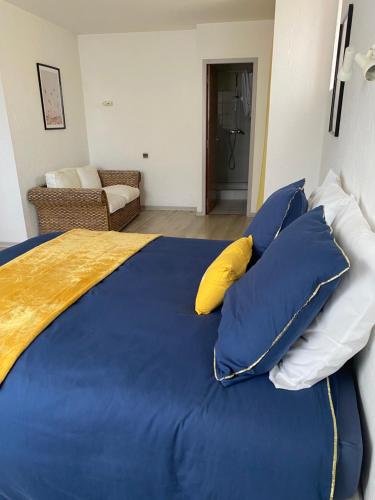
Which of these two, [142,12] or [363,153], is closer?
[363,153]

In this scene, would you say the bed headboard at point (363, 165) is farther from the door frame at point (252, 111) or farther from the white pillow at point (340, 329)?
the door frame at point (252, 111)

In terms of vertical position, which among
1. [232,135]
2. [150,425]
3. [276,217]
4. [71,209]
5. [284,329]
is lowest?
[71,209]

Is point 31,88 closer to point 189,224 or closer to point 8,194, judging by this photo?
point 8,194

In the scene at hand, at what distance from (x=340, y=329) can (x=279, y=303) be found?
0.18 meters

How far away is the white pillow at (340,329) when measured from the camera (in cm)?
99

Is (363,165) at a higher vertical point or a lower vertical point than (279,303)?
higher

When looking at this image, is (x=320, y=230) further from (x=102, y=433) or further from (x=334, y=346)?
(x=102, y=433)

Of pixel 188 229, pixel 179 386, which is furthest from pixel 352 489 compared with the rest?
pixel 188 229

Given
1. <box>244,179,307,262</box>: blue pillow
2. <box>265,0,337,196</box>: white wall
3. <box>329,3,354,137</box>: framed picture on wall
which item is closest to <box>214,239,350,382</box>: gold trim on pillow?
<box>244,179,307,262</box>: blue pillow

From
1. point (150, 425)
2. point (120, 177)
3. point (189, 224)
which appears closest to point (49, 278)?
point (150, 425)

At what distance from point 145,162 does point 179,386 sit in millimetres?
5202

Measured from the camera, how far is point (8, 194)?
4281 millimetres

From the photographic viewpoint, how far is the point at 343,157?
2131 millimetres

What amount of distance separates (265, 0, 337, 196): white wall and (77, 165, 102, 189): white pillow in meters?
2.59
